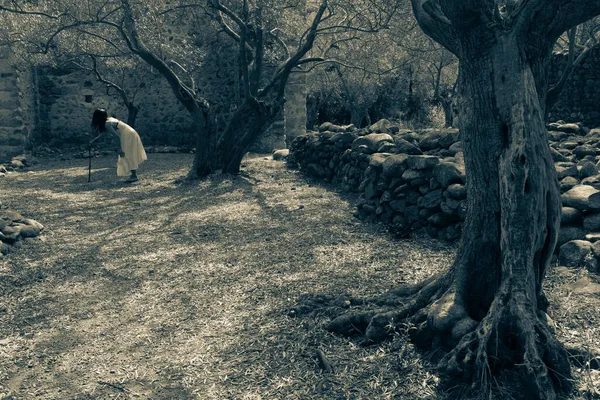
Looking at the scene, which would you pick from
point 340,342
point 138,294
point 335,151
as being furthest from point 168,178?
point 340,342

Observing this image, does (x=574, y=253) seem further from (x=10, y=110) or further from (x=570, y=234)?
(x=10, y=110)

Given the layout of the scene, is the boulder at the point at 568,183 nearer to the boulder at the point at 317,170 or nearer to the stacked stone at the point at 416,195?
the stacked stone at the point at 416,195

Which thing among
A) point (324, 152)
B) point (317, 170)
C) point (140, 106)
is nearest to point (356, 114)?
point (140, 106)

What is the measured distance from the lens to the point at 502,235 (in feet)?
9.65

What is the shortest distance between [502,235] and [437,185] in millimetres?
3382

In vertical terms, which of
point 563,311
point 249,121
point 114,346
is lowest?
point 114,346

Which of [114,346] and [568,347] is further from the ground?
[568,347]

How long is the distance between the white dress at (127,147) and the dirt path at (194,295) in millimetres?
2025

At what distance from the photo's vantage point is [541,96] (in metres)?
3.21

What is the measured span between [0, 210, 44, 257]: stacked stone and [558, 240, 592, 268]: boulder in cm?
560

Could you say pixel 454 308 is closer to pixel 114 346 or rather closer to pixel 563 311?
pixel 563 311

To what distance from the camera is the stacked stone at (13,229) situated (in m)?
6.23

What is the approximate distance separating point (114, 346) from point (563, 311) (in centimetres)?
301

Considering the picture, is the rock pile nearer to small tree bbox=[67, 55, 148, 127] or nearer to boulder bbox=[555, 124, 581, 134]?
small tree bbox=[67, 55, 148, 127]
